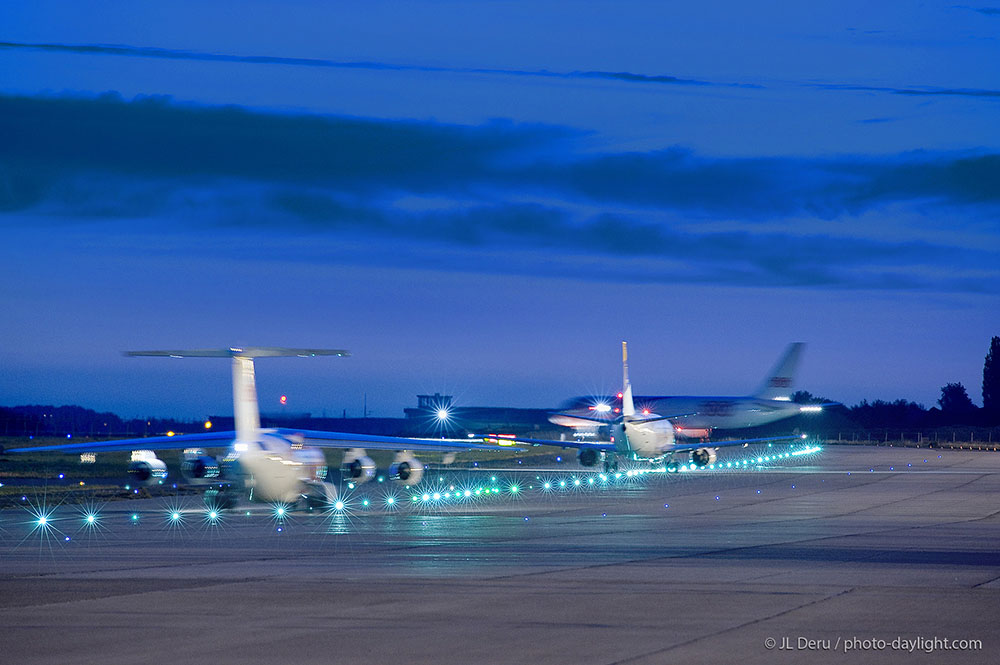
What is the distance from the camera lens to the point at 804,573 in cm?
2202

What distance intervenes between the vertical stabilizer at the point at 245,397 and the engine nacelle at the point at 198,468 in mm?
2140

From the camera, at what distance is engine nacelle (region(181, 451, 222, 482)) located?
38.5m

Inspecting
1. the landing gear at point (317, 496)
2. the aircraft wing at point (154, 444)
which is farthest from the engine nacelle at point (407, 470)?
the aircraft wing at point (154, 444)

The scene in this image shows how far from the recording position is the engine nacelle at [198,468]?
38.5 m

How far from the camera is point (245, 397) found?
1475 inches

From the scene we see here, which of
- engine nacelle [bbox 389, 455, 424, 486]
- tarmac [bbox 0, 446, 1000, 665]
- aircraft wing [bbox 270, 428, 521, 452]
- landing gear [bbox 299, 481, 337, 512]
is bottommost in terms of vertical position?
tarmac [bbox 0, 446, 1000, 665]

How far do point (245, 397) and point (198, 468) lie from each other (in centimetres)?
289

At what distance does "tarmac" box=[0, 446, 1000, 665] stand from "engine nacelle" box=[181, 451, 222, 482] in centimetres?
137

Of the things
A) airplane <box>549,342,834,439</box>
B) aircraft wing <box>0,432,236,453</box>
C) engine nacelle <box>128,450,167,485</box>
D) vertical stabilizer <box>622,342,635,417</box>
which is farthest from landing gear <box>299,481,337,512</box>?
airplane <box>549,342,834,439</box>

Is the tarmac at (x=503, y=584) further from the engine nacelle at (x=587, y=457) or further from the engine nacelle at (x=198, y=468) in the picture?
the engine nacelle at (x=587, y=457)

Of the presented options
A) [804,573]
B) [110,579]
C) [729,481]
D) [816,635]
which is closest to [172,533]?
[110,579]

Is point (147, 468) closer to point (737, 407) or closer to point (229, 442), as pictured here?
point (229, 442)

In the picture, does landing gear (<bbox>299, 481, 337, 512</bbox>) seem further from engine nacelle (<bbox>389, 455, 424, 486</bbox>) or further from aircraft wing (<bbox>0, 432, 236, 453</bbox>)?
engine nacelle (<bbox>389, 455, 424, 486</bbox>)

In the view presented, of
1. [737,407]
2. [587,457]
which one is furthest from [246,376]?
[737,407]
